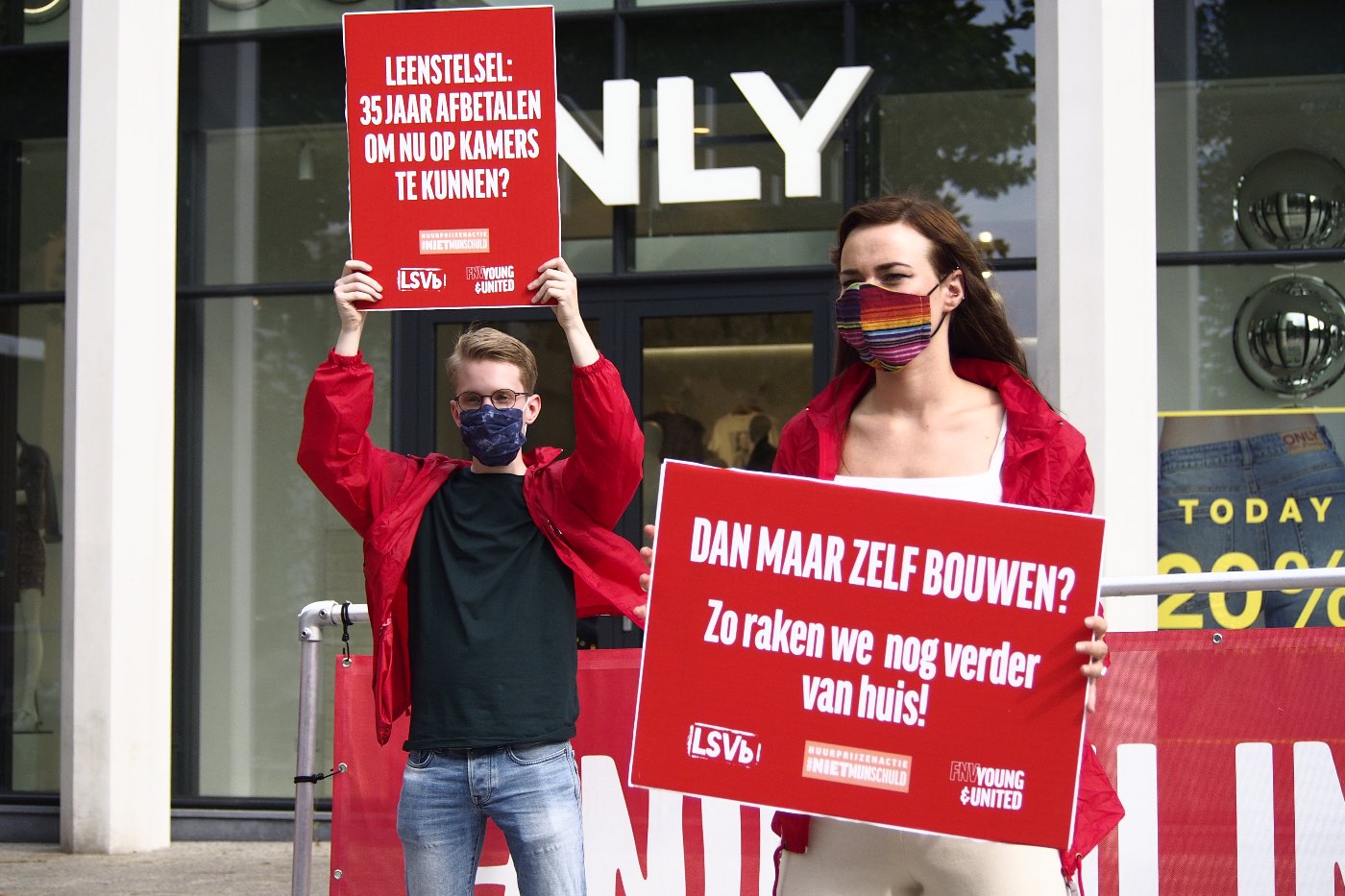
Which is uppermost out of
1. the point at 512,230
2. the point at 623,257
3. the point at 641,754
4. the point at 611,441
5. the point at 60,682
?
the point at 623,257

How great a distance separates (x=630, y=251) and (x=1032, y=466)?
582cm

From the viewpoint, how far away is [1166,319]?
784 centimetres

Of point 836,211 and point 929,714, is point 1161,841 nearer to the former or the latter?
point 929,714

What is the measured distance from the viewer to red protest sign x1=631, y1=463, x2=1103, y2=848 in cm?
260

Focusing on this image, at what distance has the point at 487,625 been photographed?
365 centimetres

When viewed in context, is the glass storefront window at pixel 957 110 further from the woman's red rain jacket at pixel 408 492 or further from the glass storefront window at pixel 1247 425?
the woman's red rain jacket at pixel 408 492

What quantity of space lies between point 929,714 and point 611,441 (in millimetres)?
1284

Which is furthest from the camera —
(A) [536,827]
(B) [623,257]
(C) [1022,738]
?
(B) [623,257]

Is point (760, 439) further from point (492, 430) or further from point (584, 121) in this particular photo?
point (492, 430)

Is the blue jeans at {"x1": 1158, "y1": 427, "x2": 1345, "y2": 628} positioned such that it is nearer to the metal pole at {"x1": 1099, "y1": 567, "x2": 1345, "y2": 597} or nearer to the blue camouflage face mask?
the metal pole at {"x1": 1099, "y1": 567, "x2": 1345, "y2": 597}

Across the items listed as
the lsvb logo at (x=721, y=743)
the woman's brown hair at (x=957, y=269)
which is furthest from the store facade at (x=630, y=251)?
the lsvb logo at (x=721, y=743)

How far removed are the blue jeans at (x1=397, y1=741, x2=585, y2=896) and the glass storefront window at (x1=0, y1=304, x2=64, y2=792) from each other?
19.7 feet

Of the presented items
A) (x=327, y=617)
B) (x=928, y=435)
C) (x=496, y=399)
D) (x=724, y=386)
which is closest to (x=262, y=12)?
(x=724, y=386)

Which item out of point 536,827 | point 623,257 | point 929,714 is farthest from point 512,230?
point 623,257
